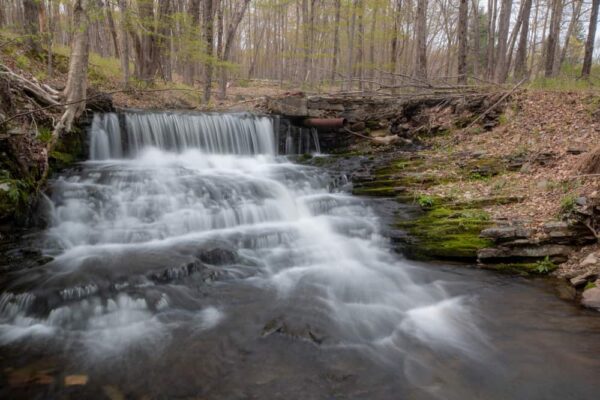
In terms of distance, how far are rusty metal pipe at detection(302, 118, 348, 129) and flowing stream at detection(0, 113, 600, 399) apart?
209 inches

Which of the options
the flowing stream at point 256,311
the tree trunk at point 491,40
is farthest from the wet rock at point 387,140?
the tree trunk at point 491,40

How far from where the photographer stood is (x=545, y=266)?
245 inches

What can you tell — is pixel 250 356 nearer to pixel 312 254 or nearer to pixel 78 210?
pixel 312 254

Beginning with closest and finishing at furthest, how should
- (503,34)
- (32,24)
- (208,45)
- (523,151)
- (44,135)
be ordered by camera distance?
1. (44,135)
2. (523,151)
3. (32,24)
4. (208,45)
5. (503,34)

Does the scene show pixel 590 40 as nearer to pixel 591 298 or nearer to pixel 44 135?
pixel 591 298

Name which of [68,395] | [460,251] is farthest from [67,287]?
[460,251]

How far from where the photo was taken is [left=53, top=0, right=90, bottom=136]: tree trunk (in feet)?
30.0

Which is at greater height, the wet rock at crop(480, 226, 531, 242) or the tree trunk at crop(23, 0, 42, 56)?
the tree trunk at crop(23, 0, 42, 56)

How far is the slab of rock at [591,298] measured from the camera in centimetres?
520

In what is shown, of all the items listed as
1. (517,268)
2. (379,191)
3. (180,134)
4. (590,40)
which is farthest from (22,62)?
(590,40)

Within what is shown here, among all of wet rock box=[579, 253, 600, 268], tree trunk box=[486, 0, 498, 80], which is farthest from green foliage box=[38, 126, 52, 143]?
tree trunk box=[486, 0, 498, 80]

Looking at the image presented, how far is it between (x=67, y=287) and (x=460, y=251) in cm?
618

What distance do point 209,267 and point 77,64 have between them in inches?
259

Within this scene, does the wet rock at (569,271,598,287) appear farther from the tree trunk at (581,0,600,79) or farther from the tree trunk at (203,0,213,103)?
the tree trunk at (203,0,213,103)
